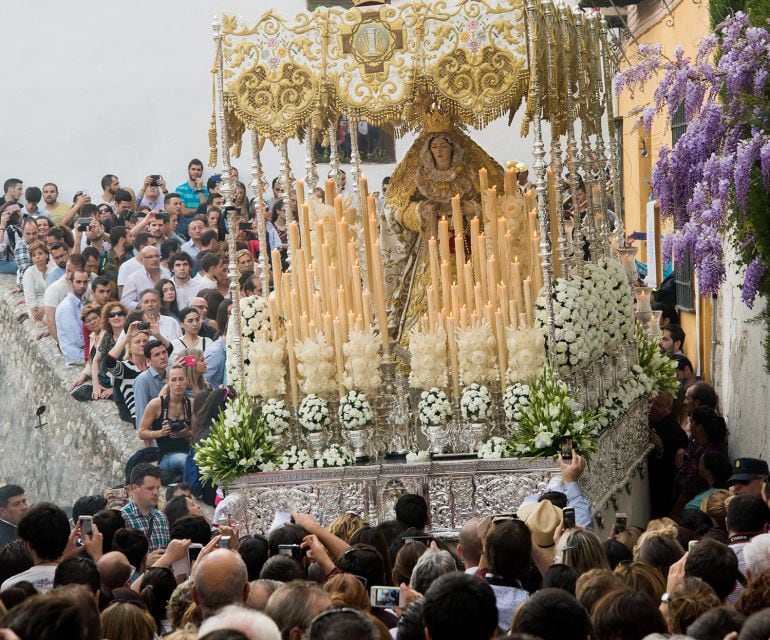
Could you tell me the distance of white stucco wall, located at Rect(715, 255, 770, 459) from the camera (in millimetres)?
13148

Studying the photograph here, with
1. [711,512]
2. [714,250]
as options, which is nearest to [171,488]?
[714,250]

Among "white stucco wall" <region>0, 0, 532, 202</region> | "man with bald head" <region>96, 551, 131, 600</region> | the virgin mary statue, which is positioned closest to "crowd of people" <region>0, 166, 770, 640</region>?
"man with bald head" <region>96, 551, 131, 600</region>

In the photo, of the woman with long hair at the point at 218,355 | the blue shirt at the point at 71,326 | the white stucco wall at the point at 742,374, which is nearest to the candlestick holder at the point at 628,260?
the white stucco wall at the point at 742,374

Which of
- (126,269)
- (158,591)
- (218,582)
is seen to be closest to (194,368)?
(126,269)

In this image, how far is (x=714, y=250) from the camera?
11.2m

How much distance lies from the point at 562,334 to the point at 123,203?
9693 millimetres

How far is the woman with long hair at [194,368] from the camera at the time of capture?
1599cm

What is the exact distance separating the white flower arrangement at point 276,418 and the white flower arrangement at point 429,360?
0.93 meters

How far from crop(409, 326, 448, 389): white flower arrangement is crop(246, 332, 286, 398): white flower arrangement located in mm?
938

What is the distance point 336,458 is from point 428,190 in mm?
2484

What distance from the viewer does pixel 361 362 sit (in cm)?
1116

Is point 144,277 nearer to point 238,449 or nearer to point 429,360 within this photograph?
point 238,449

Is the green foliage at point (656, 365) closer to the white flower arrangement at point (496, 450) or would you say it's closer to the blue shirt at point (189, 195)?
the white flower arrangement at point (496, 450)

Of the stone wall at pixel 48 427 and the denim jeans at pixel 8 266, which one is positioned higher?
the denim jeans at pixel 8 266
